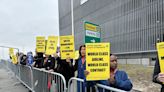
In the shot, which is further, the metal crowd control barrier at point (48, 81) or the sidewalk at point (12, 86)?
the sidewalk at point (12, 86)

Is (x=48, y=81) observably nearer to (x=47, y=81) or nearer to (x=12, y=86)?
(x=47, y=81)

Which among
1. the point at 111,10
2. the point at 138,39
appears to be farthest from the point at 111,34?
the point at 138,39

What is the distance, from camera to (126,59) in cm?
3428

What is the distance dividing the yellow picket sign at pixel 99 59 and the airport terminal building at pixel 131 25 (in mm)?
23516

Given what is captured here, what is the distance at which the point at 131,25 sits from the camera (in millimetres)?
32906

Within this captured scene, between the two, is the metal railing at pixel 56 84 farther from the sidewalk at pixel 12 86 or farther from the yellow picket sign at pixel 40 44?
→ the sidewalk at pixel 12 86

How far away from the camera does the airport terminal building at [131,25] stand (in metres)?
28.2

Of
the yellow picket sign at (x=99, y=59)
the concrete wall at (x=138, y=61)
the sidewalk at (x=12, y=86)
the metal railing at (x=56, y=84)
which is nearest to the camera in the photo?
the yellow picket sign at (x=99, y=59)

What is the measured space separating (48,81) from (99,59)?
4.12 m

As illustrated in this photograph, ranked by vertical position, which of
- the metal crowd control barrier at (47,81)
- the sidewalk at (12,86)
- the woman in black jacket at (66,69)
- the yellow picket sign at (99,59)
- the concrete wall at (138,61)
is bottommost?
the sidewalk at (12,86)

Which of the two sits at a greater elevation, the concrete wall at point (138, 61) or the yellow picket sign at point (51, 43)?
the yellow picket sign at point (51, 43)

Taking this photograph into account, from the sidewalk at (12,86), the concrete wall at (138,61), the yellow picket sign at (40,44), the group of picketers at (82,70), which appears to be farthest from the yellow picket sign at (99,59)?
the concrete wall at (138,61)

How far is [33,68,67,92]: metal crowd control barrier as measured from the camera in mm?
6895

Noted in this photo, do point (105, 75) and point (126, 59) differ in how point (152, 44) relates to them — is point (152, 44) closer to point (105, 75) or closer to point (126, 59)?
A: point (126, 59)
